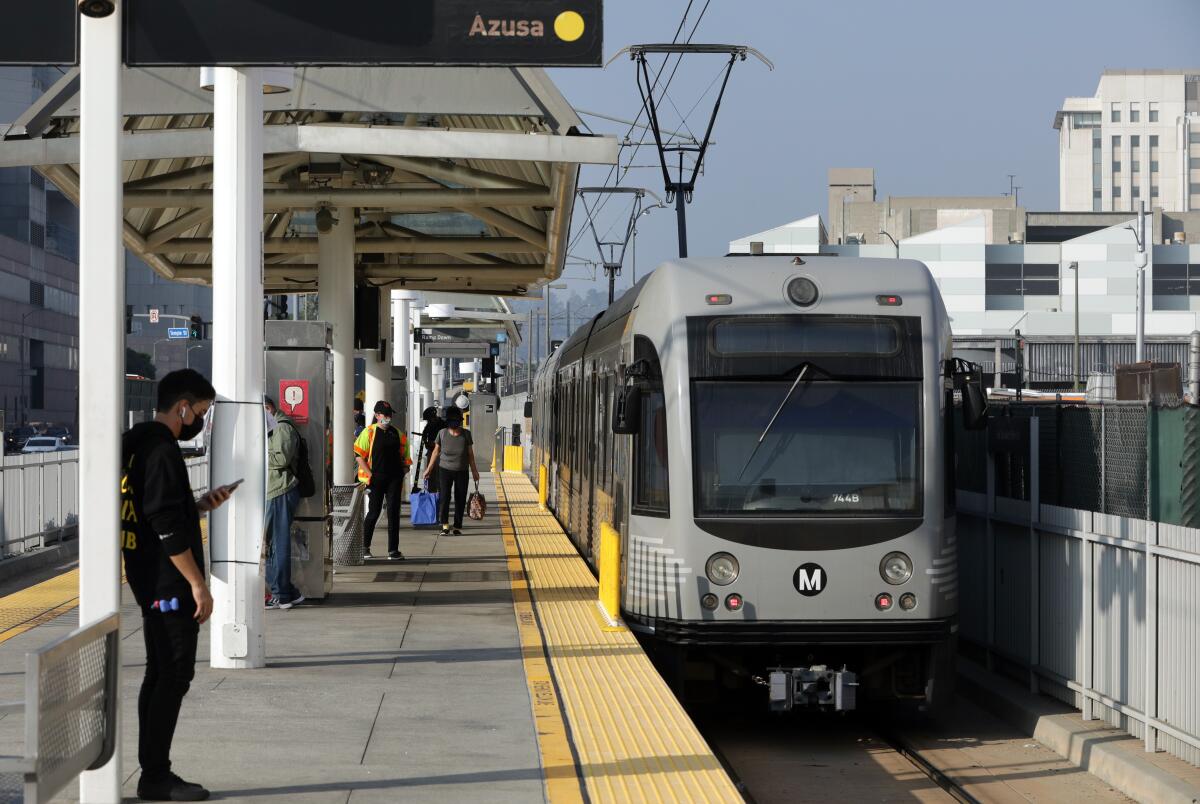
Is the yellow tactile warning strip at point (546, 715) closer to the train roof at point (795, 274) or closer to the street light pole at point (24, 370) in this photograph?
the train roof at point (795, 274)

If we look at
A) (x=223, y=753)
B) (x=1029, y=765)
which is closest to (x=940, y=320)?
(x=1029, y=765)

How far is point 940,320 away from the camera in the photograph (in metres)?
10.8

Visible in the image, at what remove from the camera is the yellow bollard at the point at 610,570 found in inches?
460

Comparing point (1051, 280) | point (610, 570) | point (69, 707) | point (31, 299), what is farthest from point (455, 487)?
point (1051, 280)

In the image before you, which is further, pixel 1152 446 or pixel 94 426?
pixel 1152 446

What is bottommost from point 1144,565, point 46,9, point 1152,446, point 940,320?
point 1144,565

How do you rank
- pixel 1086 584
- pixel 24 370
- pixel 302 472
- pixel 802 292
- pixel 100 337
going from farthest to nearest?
pixel 24 370 < pixel 302 472 < pixel 802 292 < pixel 1086 584 < pixel 100 337

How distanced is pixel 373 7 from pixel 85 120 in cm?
130

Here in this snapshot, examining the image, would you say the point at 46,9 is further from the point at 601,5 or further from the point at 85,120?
the point at 601,5

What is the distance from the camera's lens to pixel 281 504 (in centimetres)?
1248

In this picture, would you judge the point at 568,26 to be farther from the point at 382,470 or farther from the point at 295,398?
the point at 382,470

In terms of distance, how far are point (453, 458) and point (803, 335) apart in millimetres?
9853

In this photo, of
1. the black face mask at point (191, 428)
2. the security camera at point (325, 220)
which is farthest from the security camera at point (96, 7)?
the security camera at point (325, 220)

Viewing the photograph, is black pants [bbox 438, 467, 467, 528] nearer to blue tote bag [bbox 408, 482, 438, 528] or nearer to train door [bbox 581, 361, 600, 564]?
blue tote bag [bbox 408, 482, 438, 528]
